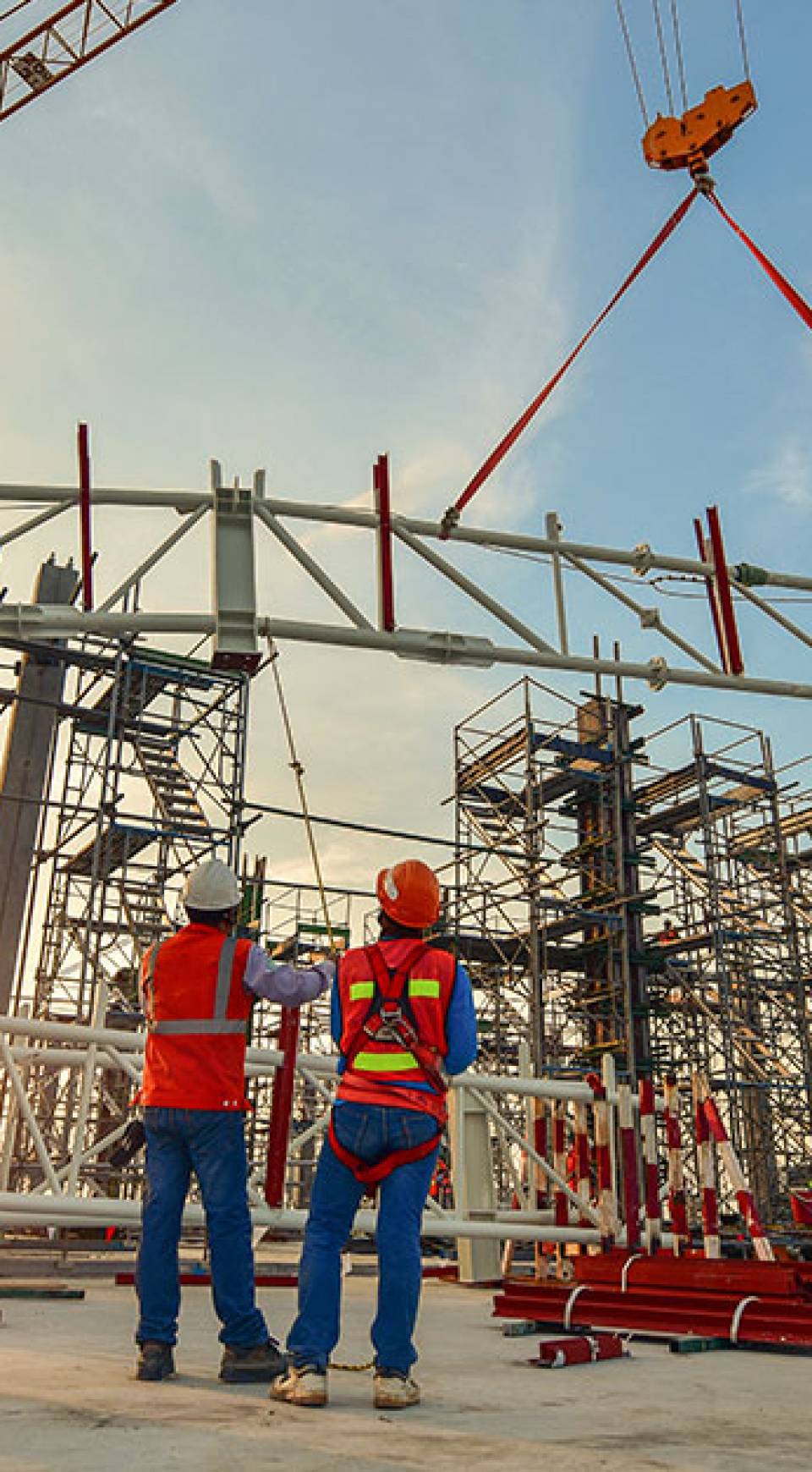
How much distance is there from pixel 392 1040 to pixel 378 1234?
651 mm

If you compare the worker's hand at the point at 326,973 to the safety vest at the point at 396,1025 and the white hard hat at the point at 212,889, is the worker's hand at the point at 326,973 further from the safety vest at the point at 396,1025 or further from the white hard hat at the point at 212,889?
the white hard hat at the point at 212,889

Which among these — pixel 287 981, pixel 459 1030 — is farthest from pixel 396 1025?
pixel 287 981

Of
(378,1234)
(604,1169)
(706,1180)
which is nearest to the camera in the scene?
(378,1234)

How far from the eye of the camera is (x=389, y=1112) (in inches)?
159

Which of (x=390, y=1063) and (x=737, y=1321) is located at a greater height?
(x=390, y=1063)

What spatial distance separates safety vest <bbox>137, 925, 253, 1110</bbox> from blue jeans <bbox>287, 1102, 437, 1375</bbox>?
0.53m

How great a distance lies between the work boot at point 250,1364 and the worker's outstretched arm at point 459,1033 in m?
1.17

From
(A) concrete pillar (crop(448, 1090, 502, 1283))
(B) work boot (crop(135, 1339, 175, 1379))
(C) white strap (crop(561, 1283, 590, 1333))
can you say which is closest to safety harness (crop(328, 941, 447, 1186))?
(B) work boot (crop(135, 1339, 175, 1379))

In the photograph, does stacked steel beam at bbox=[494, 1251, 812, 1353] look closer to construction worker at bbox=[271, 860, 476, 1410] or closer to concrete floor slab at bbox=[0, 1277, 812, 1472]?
concrete floor slab at bbox=[0, 1277, 812, 1472]

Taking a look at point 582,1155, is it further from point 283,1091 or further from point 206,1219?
point 206,1219

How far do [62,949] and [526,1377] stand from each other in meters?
18.0

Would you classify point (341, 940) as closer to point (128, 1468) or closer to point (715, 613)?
point (715, 613)

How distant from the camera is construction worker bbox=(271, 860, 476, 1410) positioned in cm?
383

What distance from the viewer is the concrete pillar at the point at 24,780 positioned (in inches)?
719
